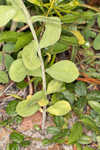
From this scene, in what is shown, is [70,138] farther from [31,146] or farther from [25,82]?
[25,82]

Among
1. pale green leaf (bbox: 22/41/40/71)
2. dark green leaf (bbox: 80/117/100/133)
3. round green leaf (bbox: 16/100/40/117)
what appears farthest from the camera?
dark green leaf (bbox: 80/117/100/133)

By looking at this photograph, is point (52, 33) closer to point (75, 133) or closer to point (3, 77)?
point (3, 77)

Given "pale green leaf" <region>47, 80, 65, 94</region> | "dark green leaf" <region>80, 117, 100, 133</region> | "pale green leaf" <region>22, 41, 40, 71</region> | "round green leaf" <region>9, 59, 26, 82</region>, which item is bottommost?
"dark green leaf" <region>80, 117, 100, 133</region>

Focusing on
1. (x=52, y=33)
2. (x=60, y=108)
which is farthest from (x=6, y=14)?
(x=60, y=108)

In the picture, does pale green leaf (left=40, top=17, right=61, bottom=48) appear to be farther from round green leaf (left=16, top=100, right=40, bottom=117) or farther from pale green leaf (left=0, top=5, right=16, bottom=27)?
round green leaf (left=16, top=100, right=40, bottom=117)

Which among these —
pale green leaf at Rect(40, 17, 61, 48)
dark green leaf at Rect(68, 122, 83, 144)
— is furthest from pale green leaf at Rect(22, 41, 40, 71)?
dark green leaf at Rect(68, 122, 83, 144)
